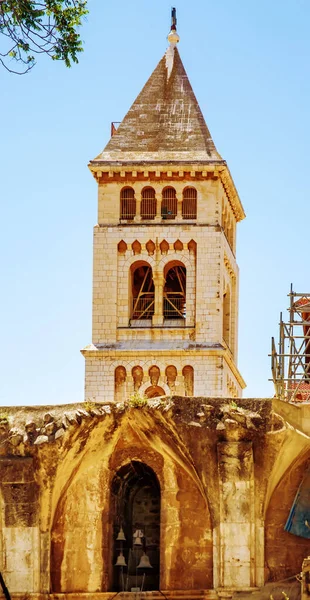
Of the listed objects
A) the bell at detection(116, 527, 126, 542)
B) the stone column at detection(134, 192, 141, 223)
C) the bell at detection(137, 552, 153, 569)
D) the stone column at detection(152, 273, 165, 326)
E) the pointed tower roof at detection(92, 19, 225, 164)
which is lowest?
the bell at detection(137, 552, 153, 569)

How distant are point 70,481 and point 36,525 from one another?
1.61m

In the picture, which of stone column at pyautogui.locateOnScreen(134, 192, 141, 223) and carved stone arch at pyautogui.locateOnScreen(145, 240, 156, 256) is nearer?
carved stone arch at pyautogui.locateOnScreen(145, 240, 156, 256)

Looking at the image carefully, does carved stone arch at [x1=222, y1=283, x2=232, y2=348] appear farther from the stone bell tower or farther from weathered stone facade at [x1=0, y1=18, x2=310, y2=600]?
weathered stone facade at [x1=0, y1=18, x2=310, y2=600]

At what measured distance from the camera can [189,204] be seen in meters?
104

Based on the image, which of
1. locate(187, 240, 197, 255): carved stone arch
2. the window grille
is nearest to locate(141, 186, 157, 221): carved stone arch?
locate(187, 240, 197, 255): carved stone arch

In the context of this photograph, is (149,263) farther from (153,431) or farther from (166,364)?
(153,431)

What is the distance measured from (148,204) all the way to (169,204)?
0.86 m

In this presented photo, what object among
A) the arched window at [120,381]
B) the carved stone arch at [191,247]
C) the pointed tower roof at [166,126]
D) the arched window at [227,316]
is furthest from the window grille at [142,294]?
the pointed tower roof at [166,126]

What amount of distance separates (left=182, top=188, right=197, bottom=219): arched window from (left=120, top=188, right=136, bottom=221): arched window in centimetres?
206

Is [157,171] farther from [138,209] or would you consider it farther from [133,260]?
[133,260]

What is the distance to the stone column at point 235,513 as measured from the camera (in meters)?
70.1

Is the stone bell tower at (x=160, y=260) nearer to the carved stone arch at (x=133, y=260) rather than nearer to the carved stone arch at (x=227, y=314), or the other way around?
the carved stone arch at (x=133, y=260)

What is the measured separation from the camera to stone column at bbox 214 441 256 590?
70.1 metres

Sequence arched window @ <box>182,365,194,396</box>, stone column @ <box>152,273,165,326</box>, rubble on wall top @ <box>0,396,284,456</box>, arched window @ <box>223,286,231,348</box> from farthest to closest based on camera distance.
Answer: arched window @ <box>223,286,231,348</box>
stone column @ <box>152,273,165,326</box>
arched window @ <box>182,365,194,396</box>
rubble on wall top @ <box>0,396,284,456</box>
